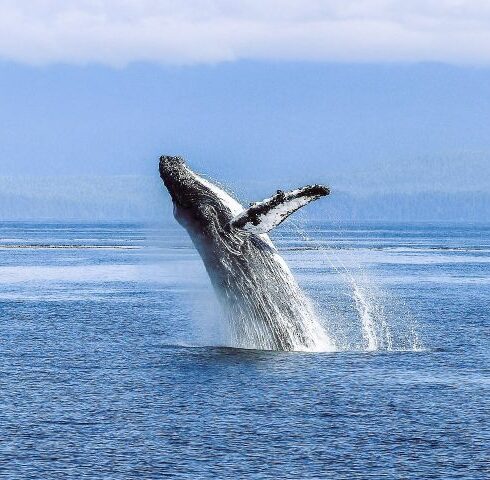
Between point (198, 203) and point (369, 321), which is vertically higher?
point (198, 203)

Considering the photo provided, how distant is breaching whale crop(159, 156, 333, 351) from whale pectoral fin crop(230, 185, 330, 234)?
2.75 ft

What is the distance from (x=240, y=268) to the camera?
1006 inches

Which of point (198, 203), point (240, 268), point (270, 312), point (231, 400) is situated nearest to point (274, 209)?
point (240, 268)

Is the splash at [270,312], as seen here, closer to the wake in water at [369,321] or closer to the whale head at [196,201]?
the wake in water at [369,321]

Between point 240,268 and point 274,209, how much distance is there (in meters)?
2.54

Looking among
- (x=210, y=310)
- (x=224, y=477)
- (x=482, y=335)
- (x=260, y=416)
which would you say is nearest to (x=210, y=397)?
(x=260, y=416)

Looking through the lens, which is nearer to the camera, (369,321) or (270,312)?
(270,312)

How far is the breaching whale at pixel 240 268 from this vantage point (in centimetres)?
2556

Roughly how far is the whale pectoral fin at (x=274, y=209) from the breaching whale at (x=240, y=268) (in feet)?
2.75

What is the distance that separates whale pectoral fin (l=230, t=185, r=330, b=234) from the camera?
22.6 m

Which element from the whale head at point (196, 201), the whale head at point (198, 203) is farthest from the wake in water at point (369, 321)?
the whale head at point (196, 201)

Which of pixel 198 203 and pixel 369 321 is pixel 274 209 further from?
pixel 369 321

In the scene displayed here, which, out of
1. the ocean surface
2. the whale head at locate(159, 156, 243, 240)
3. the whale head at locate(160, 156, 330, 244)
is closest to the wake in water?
the ocean surface

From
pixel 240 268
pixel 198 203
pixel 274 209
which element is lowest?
pixel 240 268
